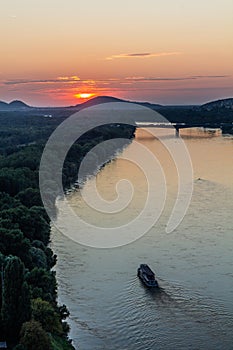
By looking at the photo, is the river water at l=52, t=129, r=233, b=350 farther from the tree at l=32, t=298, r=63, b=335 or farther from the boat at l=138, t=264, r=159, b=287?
the tree at l=32, t=298, r=63, b=335

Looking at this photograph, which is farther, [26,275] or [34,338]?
[26,275]

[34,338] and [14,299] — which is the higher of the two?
[14,299]

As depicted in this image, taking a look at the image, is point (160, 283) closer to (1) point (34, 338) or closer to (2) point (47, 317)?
(2) point (47, 317)

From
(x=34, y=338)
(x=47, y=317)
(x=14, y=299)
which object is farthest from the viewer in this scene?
(x=47, y=317)

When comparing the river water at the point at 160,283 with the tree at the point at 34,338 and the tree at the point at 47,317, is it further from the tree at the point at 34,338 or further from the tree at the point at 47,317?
the tree at the point at 34,338

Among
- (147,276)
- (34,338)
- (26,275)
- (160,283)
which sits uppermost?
(26,275)

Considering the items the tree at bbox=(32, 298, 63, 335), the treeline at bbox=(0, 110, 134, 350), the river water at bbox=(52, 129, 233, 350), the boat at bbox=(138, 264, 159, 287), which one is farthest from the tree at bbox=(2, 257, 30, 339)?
the boat at bbox=(138, 264, 159, 287)

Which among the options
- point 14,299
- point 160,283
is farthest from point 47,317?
point 160,283

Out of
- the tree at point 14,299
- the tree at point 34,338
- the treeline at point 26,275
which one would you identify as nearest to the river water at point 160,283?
the treeline at point 26,275
